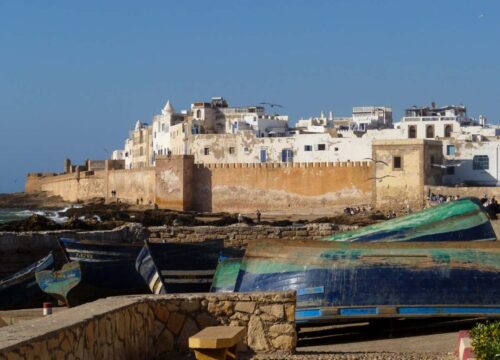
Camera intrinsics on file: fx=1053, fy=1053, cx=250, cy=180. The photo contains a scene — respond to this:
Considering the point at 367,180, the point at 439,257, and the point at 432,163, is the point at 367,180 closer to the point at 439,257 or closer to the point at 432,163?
the point at 432,163

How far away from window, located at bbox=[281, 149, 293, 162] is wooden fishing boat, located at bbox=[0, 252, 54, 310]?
39677mm

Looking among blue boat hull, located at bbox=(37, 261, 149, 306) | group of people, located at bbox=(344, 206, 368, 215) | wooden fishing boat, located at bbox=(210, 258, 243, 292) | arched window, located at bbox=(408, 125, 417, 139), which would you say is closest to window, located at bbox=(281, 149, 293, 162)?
arched window, located at bbox=(408, 125, 417, 139)

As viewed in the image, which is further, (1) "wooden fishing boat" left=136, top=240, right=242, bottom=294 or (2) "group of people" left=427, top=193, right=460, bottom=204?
(2) "group of people" left=427, top=193, right=460, bottom=204

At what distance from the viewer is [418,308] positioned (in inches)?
368

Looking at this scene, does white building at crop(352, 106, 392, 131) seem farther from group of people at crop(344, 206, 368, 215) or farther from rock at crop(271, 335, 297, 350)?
rock at crop(271, 335, 297, 350)

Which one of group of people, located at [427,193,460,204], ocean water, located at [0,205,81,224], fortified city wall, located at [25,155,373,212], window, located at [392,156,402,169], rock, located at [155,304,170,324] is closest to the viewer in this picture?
rock, located at [155,304,170,324]

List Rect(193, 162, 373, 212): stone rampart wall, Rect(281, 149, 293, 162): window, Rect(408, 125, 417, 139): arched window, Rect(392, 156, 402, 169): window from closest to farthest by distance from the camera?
Rect(392, 156, 402, 169): window, Rect(193, 162, 373, 212): stone rampart wall, Rect(408, 125, 417, 139): arched window, Rect(281, 149, 293, 162): window

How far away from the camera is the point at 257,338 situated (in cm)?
716

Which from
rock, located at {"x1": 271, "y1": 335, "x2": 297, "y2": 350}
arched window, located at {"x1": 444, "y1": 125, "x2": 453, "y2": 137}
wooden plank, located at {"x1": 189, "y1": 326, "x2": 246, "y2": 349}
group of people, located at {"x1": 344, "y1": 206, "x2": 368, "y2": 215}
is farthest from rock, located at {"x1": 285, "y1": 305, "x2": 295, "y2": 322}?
arched window, located at {"x1": 444, "y1": 125, "x2": 453, "y2": 137}

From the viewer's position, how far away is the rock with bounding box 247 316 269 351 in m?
7.16

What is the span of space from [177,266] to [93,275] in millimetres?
1714

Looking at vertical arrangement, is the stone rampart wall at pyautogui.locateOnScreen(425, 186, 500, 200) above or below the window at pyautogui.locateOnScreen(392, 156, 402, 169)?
below

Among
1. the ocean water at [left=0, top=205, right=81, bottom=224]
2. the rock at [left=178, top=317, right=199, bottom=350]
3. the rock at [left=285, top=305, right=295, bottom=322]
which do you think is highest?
the rock at [left=285, top=305, right=295, bottom=322]

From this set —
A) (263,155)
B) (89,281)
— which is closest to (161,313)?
(89,281)
